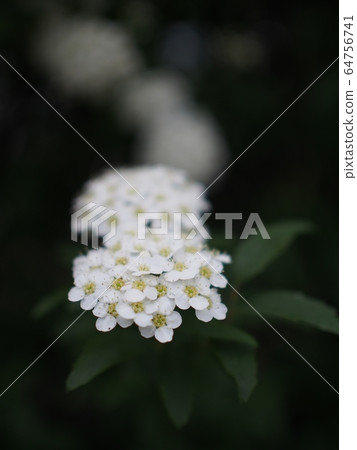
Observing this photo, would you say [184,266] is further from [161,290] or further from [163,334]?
[163,334]

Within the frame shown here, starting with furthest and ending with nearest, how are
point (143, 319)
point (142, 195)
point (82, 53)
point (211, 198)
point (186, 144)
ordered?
point (211, 198), point (82, 53), point (186, 144), point (142, 195), point (143, 319)

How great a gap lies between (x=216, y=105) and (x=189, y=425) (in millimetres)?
2096

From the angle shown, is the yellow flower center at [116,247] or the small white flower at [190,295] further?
the yellow flower center at [116,247]

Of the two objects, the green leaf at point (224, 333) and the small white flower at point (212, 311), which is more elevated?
the small white flower at point (212, 311)

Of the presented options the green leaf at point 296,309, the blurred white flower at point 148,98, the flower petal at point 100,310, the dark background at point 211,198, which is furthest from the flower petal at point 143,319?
the blurred white flower at point 148,98

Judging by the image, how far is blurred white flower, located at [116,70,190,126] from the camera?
3504 millimetres

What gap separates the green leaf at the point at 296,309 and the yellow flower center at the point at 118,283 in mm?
464

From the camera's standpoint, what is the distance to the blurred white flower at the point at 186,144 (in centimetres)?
334

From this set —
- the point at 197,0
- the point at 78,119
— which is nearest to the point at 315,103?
the point at 197,0

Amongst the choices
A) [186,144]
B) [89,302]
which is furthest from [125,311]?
[186,144]

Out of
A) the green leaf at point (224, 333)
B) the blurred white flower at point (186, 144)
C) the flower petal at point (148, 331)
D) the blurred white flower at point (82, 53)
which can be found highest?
the blurred white flower at point (82, 53)

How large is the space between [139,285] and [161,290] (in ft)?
0.21

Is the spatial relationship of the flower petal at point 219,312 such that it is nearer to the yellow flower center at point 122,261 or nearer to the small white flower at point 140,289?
the small white flower at point 140,289

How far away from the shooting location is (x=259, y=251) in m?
1.92
